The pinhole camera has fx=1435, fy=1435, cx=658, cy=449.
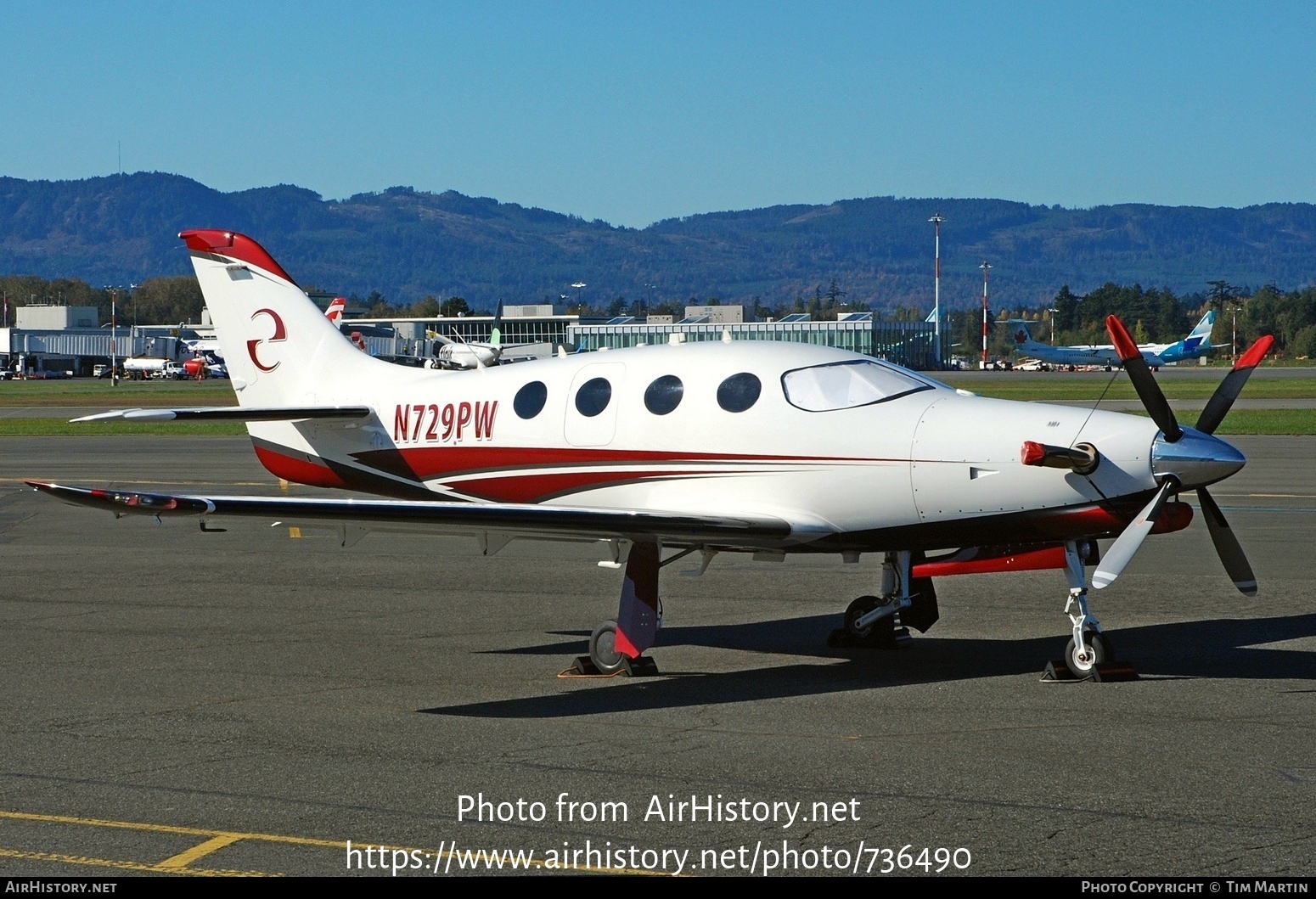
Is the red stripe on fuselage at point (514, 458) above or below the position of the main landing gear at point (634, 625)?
above

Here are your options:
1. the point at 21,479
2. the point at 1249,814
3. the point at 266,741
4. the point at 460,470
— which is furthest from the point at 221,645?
the point at 21,479

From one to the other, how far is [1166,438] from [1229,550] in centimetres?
134

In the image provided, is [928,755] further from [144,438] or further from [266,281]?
[144,438]

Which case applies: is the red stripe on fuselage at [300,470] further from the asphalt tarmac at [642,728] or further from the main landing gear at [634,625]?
the main landing gear at [634,625]

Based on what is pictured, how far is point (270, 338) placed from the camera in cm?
1507

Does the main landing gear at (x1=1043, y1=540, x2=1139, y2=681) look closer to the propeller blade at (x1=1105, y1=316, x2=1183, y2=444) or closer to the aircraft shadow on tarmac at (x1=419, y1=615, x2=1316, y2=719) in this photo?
the aircraft shadow on tarmac at (x1=419, y1=615, x2=1316, y2=719)

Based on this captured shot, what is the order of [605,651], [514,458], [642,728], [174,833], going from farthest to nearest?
[514,458]
[605,651]
[642,728]
[174,833]

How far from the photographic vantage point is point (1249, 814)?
739 centimetres

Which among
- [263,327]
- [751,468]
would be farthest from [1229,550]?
[263,327]

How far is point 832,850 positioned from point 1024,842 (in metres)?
0.94

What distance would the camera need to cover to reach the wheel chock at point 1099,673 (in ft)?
35.6

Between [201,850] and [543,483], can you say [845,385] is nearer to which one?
[543,483]

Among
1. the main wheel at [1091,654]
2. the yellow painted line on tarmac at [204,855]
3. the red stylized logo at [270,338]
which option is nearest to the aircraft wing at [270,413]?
the red stylized logo at [270,338]

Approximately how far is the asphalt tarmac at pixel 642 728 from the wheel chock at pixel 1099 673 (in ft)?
0.44
